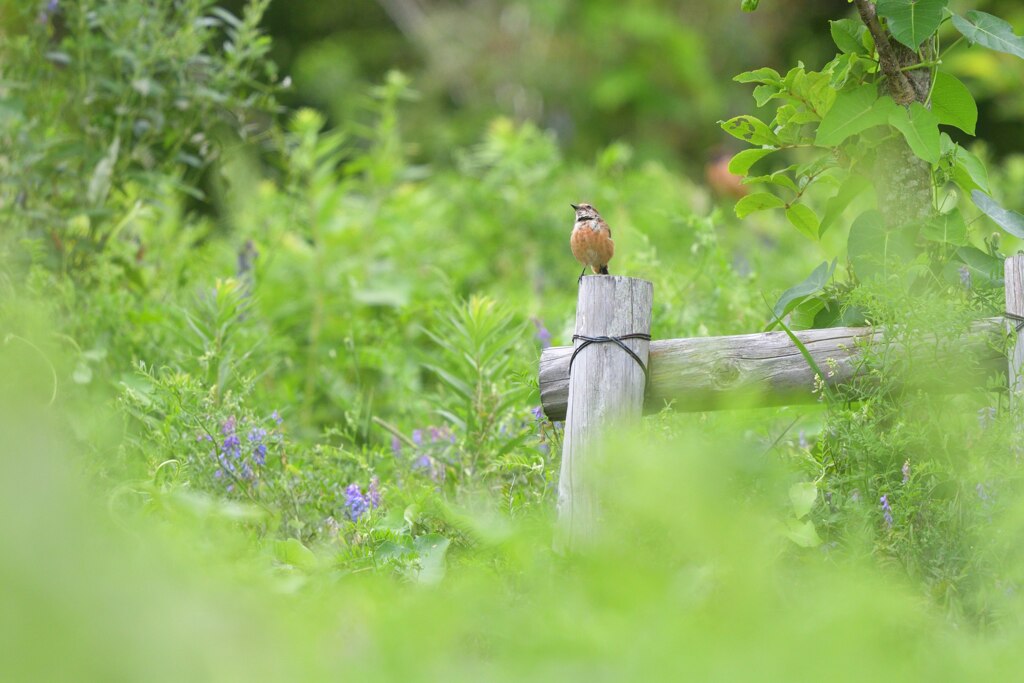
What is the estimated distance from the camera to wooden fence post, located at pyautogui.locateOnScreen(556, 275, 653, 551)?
187cm

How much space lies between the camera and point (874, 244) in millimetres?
2102

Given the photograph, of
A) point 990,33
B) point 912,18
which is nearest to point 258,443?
point 912,18

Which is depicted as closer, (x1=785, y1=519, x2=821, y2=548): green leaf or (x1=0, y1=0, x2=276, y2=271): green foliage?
(x1=785, y1=519, x2=821, y2=548): green leaf

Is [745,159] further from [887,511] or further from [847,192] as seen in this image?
[887,511]

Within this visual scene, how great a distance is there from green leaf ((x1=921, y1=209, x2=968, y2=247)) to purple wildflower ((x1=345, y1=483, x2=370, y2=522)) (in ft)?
4.26

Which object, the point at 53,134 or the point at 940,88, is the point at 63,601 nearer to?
the point at 940,88

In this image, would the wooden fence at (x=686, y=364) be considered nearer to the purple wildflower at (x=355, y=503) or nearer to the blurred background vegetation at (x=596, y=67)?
the purple wildflower at (x=355, y=503)

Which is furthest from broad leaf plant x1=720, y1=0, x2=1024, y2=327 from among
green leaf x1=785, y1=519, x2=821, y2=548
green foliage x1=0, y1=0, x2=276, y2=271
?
green foliage x1=0, y1=0, x2=276, y2=271

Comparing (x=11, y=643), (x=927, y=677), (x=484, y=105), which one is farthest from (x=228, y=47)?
(x=484, y=105)

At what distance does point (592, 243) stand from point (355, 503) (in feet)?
2.52

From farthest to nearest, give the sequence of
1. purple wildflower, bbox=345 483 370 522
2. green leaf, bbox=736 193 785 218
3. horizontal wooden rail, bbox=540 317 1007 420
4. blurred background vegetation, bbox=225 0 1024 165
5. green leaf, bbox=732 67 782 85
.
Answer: blurred background vegetation, bbox=225 0 1024 165 < purple wildflower, bbox=345 483 370 522 < green leaf, bbox=736 193 785 218 < green leaf, bbox=732 67 782 85 < horizontal wooden rail, bbox=540 317 1007 420

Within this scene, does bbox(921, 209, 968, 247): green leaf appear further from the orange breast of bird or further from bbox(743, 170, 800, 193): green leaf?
the orange breast of bird

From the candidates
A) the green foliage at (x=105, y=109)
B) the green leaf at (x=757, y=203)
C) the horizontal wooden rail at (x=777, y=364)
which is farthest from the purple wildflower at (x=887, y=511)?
the green foliage at (x=105, y=109)

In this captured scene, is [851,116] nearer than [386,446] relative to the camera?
Yes
